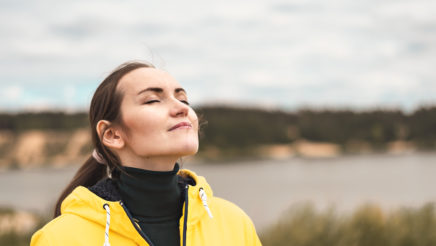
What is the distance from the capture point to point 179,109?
1.59m

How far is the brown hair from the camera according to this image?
1665 mm

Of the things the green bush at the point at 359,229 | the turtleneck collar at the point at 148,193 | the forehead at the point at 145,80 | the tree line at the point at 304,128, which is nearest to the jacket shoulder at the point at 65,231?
the turtleneck collar at the point at 148,193

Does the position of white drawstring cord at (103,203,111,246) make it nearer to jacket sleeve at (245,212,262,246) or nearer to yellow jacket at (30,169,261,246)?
yellow jacket at (30,169,261,246)

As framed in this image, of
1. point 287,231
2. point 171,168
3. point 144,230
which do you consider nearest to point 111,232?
point 144,230

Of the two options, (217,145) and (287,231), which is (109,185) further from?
(217,145)

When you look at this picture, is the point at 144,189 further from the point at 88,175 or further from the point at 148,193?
the point at 88,175

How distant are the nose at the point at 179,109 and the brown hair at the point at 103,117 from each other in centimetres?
21

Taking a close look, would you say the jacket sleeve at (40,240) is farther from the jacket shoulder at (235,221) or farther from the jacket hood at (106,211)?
the jacket shoulder at (235,221)

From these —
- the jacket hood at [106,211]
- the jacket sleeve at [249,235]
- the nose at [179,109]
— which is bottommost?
the jacket sleeve at [249,235]

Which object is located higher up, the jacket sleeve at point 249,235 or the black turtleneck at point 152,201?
the black turtleneck at point 152,201

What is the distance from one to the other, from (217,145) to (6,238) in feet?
166

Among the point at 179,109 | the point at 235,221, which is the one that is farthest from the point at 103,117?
the point at 235,221

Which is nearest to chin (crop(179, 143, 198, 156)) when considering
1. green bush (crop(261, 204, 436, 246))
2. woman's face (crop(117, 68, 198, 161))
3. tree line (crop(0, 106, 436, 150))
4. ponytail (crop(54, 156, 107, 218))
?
woman's face (crop(117, 68, 198, 161))

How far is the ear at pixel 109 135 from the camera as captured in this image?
163cm
